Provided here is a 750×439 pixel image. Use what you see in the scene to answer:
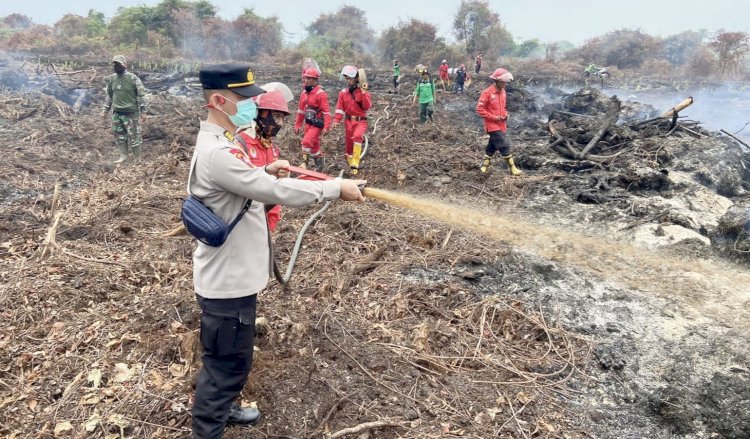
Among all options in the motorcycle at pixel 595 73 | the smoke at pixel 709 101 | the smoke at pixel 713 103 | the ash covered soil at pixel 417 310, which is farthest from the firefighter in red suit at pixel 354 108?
the motorcycle at pixel 595 73

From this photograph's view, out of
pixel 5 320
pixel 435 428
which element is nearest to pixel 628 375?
pixel 435 428

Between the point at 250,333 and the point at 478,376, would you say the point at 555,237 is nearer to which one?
the point at 478,376

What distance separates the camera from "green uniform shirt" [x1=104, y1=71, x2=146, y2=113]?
8.30 metres

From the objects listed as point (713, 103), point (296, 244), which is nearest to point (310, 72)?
point (296, 244)

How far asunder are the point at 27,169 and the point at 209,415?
24.6 feet

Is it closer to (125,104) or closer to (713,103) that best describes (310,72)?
(125,104)

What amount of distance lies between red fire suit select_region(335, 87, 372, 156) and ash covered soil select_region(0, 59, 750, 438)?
35.3 inches

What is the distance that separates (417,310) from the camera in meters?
4.05

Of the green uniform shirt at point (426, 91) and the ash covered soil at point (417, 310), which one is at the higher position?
the green uniform shirt at point (426, 91)

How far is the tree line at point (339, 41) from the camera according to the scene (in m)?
26.0

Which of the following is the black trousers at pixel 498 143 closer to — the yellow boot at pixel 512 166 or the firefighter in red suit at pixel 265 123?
the yellow boot at pixel 512 166

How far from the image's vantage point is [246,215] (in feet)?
7.38

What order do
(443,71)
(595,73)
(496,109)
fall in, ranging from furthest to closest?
1. (595,73)
2. (443,71)
3. (496,109)

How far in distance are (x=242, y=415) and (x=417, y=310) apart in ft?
5.89
